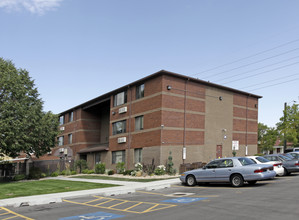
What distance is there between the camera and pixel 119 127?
36.6 m

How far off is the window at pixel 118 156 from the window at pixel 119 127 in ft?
7.80

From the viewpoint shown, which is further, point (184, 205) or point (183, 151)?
point (183, 151)

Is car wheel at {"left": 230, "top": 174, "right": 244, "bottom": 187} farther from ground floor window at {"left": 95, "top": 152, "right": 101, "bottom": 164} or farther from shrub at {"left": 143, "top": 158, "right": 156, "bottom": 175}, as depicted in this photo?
ground floor window at {"left": 95, "top": 152, "right": 101, "bottom": 164}

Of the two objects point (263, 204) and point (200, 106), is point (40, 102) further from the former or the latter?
point (263, 204)

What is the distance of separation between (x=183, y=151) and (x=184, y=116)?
3.49 m

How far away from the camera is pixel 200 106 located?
107ft

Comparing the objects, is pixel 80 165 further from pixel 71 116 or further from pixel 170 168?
pixel 170 168

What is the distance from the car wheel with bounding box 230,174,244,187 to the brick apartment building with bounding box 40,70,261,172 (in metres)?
12.4

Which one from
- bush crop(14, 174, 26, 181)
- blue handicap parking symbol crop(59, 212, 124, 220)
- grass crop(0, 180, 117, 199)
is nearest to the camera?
blue handicap parking symbol crop(59, 212, 124, 220)

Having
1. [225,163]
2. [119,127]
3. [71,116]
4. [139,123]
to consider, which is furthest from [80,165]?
[225,163]

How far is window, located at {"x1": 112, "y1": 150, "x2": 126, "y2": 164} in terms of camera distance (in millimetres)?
35016

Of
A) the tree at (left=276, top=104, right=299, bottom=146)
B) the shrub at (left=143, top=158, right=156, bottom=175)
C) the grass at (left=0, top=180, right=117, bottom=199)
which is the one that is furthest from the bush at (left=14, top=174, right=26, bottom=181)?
→ the tree at (left=276, top=104, right=299, bottom=146)

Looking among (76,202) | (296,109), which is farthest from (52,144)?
(296,109)

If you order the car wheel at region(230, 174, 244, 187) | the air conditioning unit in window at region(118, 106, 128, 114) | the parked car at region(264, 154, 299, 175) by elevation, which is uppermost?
the air conditioning unit in window at region(118, 106, 128, 114)
